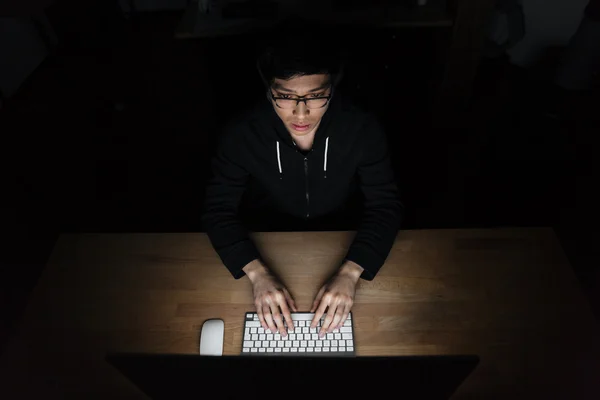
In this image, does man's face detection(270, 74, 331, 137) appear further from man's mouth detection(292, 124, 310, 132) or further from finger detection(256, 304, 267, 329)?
finger detection(256, 304, 267, 329)

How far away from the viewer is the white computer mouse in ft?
3.39

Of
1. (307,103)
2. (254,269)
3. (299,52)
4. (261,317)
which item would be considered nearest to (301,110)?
(307,103)

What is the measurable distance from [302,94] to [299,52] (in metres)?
0.11

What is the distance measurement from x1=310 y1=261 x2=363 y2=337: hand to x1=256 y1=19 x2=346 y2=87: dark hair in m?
0.54

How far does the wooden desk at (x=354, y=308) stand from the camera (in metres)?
1.01

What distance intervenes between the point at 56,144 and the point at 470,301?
2663 millimetres

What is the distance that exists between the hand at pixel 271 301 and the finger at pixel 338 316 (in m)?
0.10

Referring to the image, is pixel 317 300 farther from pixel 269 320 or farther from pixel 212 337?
pixel 212 337

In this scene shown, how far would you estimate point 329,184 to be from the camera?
141 cm

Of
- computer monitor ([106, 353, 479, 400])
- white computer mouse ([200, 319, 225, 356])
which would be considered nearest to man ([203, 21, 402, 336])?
white computer mouse ([200, 319, 225, 356])

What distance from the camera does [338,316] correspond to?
106 centimetres

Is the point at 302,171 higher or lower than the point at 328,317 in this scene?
higher

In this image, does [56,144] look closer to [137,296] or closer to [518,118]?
[137,296]

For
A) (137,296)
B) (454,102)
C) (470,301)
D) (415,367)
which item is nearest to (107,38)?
(454,102)
